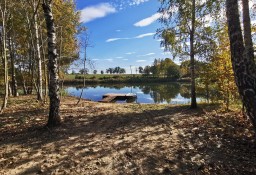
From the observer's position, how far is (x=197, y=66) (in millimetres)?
15570

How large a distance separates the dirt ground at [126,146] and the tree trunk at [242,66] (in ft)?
5.29

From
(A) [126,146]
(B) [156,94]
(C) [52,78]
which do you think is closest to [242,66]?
(A) [126,146]

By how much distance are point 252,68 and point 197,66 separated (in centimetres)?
939

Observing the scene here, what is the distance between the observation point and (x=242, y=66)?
6.27m

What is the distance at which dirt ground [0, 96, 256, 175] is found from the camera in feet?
19.8

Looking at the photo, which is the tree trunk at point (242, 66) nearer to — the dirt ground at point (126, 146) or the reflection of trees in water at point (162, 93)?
the dirt ground at point (126, 146)

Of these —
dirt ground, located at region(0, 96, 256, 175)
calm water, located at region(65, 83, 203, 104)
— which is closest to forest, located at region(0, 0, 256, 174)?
dirt ground, located at region(0, 96, 256, 175)

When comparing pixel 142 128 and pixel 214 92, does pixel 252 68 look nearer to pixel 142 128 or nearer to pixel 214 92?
pixel 142 128

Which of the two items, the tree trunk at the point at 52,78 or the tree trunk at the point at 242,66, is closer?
the tree trunk at the point at 242,66

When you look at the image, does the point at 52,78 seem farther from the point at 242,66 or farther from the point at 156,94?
the point at 156,94

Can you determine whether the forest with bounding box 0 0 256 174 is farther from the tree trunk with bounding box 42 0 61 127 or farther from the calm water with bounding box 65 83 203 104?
the calm water with bounding box 65 83 203 104

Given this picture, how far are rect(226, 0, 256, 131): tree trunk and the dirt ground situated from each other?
161cm

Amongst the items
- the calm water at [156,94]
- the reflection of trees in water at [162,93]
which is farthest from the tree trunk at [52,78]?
the reflection of trees in water at [162,93]

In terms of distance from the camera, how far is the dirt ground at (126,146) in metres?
6.05
